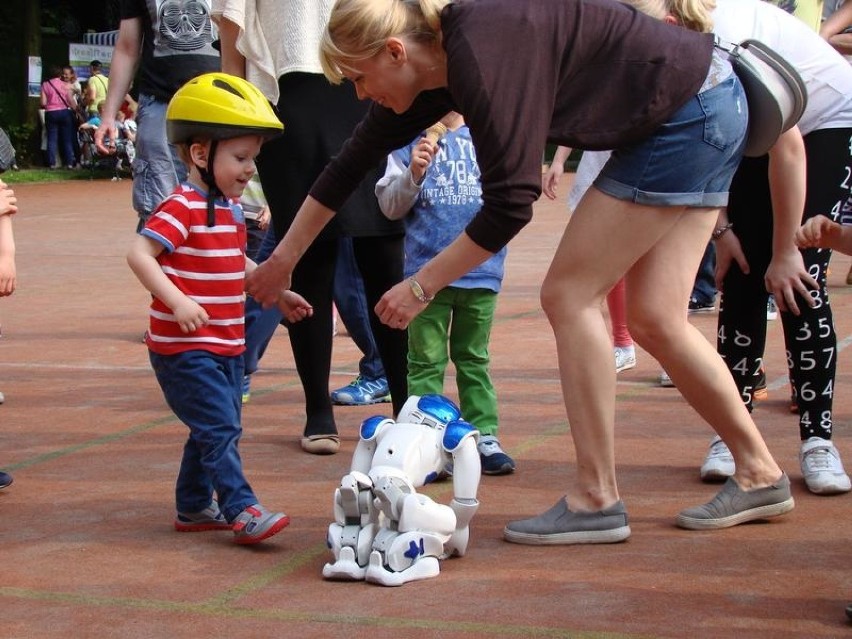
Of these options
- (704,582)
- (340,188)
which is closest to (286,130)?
(340,188)

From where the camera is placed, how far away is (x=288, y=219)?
17.4 feet

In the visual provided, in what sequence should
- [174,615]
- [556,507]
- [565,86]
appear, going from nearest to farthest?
[174,615], [565,86], [556,507]

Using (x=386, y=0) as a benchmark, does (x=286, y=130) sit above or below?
below

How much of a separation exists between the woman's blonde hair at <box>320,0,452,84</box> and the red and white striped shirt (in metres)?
0.75

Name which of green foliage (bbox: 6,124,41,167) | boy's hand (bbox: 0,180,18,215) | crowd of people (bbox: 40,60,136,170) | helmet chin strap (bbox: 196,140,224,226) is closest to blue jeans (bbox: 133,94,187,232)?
boy's hand (bbox: 0,180,18,215)

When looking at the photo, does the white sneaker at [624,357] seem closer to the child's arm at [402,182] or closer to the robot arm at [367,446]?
the child's arm at [402,182]

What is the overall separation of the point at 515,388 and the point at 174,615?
3.20m

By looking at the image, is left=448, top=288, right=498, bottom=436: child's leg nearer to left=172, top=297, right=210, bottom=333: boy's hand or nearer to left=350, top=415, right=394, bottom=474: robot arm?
left=350, top=415, right=394, bottom=474: robot arm

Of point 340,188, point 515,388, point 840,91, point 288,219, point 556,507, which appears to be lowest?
point 515,388

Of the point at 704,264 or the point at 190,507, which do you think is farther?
the point at 704,264

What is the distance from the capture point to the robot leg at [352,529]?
11.8 ft

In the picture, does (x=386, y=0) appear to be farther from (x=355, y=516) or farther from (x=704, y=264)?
(x=704, y=264)

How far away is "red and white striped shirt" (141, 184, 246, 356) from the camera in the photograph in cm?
401

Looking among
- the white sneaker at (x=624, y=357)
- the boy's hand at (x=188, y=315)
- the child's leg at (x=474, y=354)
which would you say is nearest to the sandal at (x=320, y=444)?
the child's leg at (x=474, y=354)
